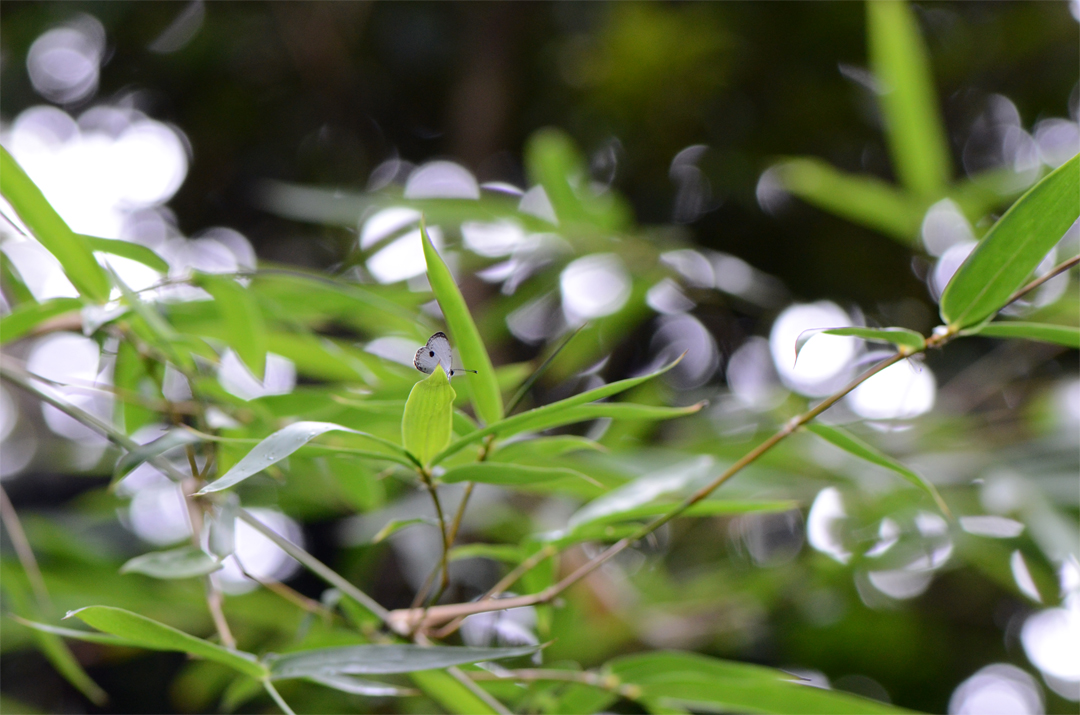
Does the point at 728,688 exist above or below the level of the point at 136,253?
below

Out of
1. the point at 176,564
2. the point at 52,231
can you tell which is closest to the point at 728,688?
the point at 176,564

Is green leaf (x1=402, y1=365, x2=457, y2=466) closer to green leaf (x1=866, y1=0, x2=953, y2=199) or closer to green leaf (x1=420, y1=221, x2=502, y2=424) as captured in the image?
green leaf (x1=420, y1=221, x2=502, y2=424)

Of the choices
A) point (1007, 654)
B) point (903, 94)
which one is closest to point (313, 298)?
point (903, 94)

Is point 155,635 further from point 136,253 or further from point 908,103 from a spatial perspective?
point 908,103

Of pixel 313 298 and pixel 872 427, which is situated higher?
pixel 313 298

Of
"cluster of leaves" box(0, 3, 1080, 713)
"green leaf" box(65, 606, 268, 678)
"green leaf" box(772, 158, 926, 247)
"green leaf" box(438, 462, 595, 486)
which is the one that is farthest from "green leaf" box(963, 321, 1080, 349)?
"green leaf" box(772, 158, 926, 247)

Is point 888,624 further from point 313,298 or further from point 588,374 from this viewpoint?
point 313,298
